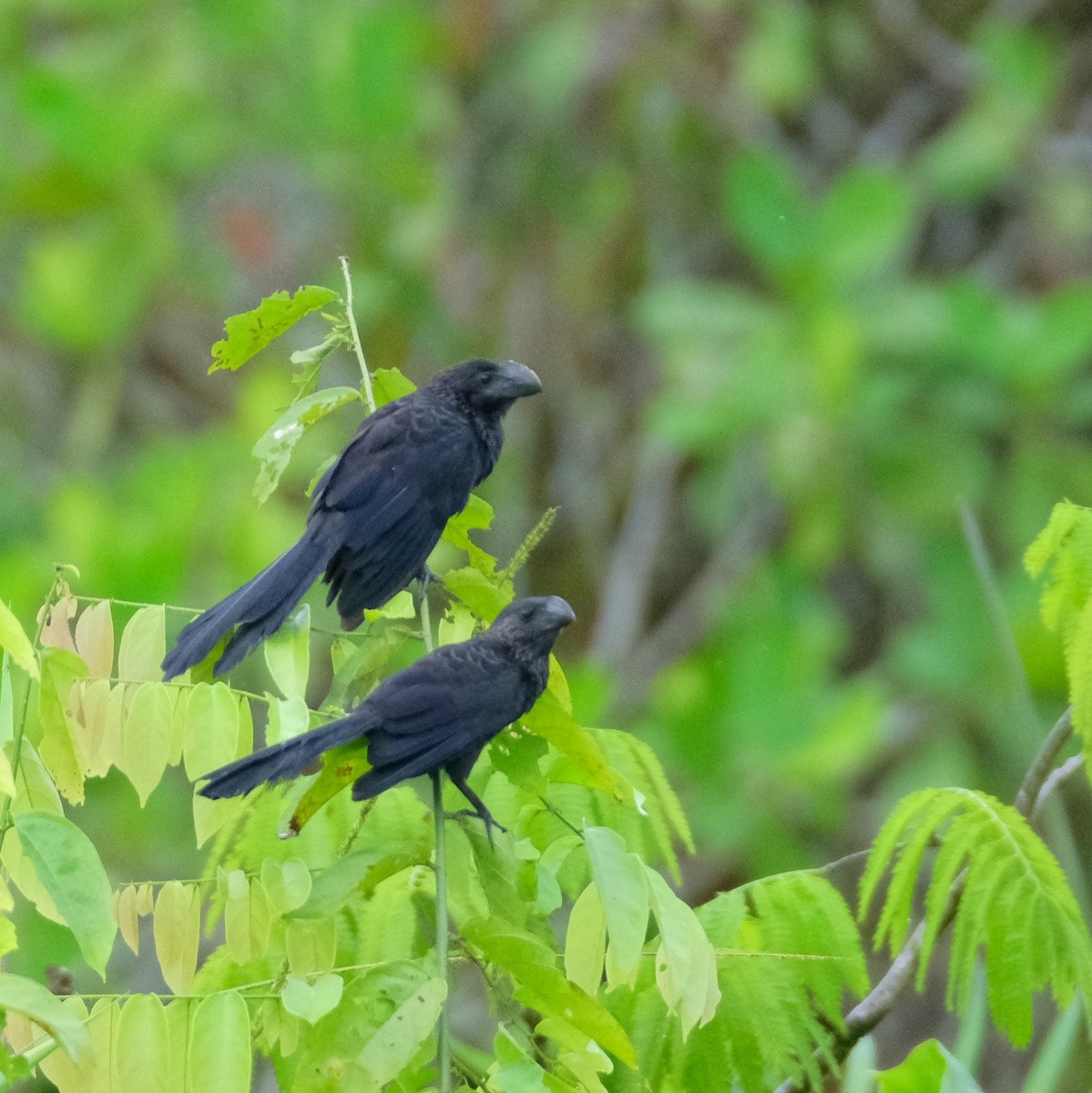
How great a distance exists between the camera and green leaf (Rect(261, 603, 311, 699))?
1.02 metres

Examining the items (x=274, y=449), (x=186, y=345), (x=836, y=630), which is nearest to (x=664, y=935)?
(x=274, y=449)

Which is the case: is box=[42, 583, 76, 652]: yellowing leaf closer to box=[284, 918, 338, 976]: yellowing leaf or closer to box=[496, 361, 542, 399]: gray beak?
box=[284, 918, 338, 976]: yellowing leaf

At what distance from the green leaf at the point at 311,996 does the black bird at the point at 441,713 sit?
0.39ft

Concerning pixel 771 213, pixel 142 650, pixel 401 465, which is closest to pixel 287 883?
pixel 142 650

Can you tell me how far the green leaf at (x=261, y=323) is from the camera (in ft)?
3.50

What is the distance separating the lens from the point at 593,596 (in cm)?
441

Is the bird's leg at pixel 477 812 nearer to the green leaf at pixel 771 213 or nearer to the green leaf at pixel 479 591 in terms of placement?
the green leaf at pixel 479 591

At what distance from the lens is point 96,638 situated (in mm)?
1067

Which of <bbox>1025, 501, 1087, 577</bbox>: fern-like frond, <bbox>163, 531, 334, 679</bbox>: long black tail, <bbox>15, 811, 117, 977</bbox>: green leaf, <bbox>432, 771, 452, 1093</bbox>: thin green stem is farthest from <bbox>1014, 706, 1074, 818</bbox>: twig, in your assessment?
<bbox>15, 811, 117, 977</bbox>: green leaf

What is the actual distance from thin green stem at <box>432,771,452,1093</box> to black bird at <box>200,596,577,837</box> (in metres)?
0.02

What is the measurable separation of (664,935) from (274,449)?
0.45 metres

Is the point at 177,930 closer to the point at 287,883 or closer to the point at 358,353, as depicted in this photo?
the point at 287,883

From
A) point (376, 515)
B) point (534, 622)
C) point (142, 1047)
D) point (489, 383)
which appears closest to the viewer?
point (142, 1047)

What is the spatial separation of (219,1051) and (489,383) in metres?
0.62
